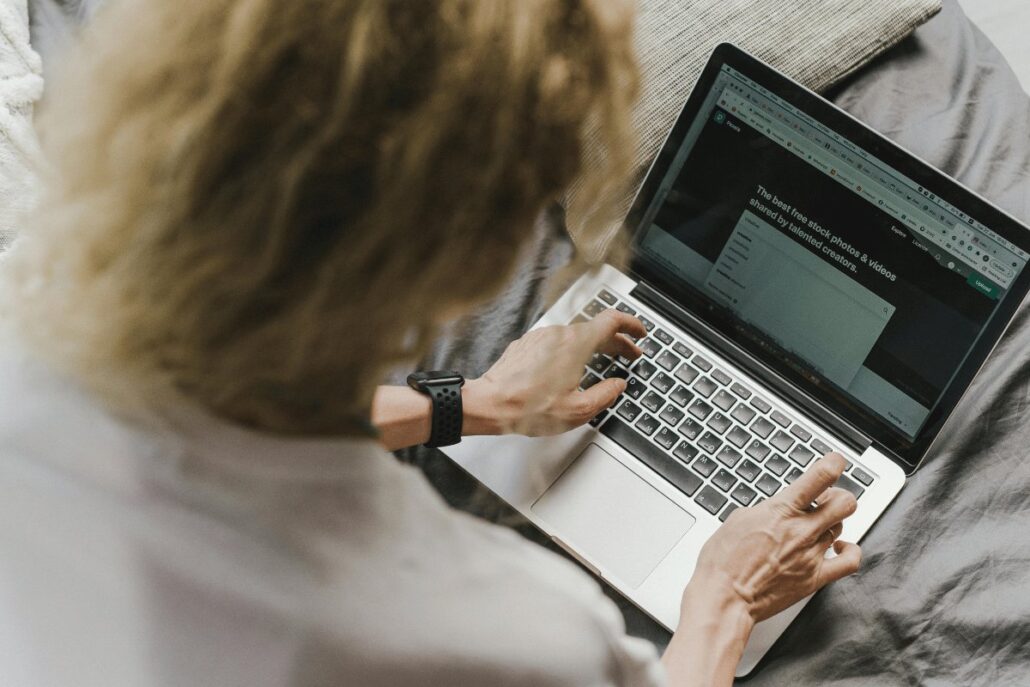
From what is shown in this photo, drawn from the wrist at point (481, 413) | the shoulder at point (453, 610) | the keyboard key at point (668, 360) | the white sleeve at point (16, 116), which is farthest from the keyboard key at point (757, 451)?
the white sleeve at point (16, 116)

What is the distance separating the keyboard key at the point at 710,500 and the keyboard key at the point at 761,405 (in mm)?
93

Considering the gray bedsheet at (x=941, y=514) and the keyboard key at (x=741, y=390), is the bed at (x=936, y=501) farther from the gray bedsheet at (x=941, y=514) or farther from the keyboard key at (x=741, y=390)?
the keyboard key at (x=741, y=390)

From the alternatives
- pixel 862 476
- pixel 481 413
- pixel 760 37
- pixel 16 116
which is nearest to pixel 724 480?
pixel 862 476

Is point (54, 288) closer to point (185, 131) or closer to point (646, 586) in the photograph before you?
point (185, 131)

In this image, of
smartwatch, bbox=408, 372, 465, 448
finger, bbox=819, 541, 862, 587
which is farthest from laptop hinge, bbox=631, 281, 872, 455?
smartwatch, bbox=408, 372, 465, 448

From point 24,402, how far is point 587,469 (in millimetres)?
519

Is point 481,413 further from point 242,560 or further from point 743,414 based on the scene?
point 242,560

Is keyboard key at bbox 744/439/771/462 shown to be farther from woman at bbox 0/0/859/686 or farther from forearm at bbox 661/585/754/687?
woman at bbox 0/0/859/686

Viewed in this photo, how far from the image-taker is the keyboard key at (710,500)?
0.90m

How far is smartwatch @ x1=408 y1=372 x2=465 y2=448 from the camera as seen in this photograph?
2.92ft

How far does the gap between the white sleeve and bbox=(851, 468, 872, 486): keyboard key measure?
0.77m

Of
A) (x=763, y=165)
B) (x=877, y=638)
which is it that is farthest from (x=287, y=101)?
(x=877, y=638)

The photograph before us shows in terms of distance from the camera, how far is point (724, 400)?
0.94 m

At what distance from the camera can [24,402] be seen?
0.50 meters
